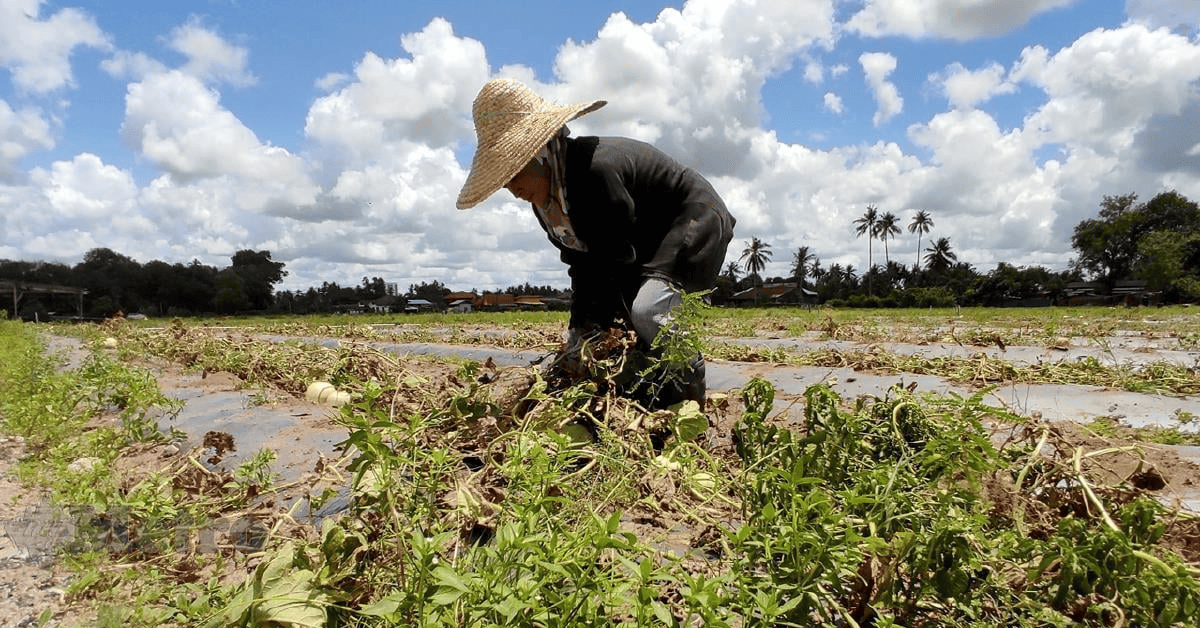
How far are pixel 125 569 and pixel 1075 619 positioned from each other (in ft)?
6.90

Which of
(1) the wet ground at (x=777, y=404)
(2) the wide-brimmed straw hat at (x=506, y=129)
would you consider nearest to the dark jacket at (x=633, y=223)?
(2) the wide-brimmed straw hat at (x=506, y=129)

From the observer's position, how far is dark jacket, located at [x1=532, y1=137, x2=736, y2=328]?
2.64 metres

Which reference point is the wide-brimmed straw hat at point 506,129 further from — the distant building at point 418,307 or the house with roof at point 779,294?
the house with roof at point 779,294

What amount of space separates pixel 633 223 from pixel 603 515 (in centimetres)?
146

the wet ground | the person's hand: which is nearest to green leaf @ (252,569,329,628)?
the wet ground

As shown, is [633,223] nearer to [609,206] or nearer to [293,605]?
[609,206]

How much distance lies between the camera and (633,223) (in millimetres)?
2744

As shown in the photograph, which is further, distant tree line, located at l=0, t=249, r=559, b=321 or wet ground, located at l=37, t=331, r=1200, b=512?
distant tree line, located at l=0, t=249, r=559, b=321

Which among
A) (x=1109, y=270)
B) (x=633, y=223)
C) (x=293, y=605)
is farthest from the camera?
(x=1109, y=270)

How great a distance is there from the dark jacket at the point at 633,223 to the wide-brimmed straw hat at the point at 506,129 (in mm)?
190

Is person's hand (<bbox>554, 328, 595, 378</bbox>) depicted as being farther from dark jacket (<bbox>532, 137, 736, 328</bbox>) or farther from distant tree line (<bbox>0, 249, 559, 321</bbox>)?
distant tree line (<bbox>0, 249, 559, 321</bbox>)

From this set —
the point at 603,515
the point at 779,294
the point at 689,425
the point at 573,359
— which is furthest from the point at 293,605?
the point at 779,294

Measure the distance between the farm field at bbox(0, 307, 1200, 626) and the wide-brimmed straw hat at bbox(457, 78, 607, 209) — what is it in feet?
2.50

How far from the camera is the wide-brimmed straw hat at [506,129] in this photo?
96.7 inches
